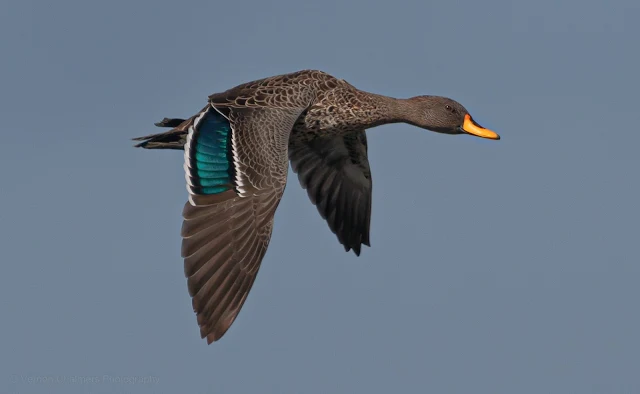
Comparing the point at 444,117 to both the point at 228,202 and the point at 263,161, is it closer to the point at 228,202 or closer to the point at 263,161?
the point at 263,161

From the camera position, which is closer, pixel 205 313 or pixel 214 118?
pixel 205 313

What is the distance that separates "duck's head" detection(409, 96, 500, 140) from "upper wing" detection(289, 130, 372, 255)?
1.33 meters

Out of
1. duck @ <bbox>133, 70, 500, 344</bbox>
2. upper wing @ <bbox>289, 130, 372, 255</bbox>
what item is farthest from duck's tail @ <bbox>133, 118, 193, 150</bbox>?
upper wing @ <bbox>289, 130, 372, 255</bbox>

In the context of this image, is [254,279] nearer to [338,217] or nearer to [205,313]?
[205,313]

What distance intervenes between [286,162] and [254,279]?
5.54ft

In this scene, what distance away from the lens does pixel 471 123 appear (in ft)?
61.1

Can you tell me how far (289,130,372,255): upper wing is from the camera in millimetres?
19734

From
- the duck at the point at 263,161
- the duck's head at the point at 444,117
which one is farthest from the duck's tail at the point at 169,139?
the duck's head at the point at 444,117

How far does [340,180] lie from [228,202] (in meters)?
4.98

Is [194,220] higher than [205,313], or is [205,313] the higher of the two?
[194,220]

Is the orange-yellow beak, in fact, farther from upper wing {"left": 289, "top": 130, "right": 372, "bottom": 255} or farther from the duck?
upper wing {"left": 289, "top": 130, "right": 372, "bottom": 255}

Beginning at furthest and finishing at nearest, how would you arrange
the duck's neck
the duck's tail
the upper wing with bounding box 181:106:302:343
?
the duck's neck < the duck's tail < the upper wing with bounding box 181:106:302:343

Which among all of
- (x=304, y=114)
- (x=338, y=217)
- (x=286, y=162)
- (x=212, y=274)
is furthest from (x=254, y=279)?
(x=338, y=217)

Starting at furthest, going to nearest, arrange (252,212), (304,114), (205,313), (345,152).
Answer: (345,152) < (304,114) < (252,212) < (205,313)
